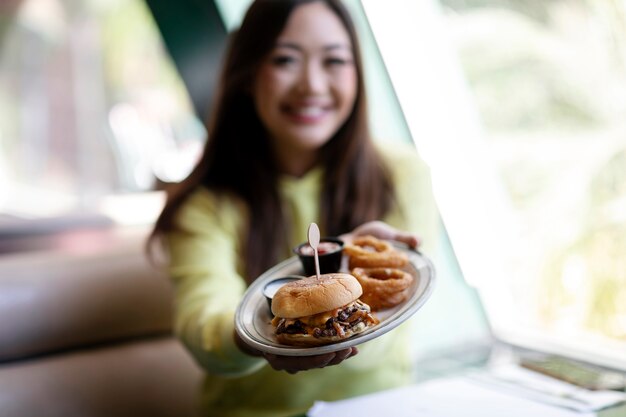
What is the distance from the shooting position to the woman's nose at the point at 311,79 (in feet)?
4.04

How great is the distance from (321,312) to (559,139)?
4.85 feet

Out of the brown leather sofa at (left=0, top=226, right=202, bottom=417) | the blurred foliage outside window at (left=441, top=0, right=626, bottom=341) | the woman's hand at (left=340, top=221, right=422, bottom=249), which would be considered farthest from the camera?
the blurred foliage outside window at (left=441, top=0, right=626, bottom=341)

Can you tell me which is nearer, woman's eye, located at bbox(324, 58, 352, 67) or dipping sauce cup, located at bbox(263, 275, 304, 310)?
dipping sauce cup, located at bbox(263, 275, 304, 310)

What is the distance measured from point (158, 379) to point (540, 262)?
4.05ft

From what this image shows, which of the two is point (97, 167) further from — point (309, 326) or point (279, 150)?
point (309, 326)

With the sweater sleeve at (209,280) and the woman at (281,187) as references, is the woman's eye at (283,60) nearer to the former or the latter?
the woman at (281,187)

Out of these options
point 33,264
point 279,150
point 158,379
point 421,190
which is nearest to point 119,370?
point 158,379

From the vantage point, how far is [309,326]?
0.80 m

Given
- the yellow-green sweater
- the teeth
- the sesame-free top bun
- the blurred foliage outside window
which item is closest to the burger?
the sesame-free top bun

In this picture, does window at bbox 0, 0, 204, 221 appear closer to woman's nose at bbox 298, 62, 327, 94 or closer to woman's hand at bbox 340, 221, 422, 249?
woman's nose at bbox 298, 62, 327, 94

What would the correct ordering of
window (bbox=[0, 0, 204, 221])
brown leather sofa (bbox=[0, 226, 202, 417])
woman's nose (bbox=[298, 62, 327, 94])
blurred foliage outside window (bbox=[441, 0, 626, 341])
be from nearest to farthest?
woman's nose (bbox=[298, 62, 327, 94]) < brown leather sofa (bbox=[0, 226, 202, 417]) < blurred foliage outside window (bbox=[441, 0, 626, 341]) < window (bbox=[0, 0, 204, 221])

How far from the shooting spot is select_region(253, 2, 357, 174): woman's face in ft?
4.09

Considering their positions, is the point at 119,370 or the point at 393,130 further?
the point at 393,130

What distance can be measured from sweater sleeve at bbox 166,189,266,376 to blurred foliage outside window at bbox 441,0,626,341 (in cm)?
103
